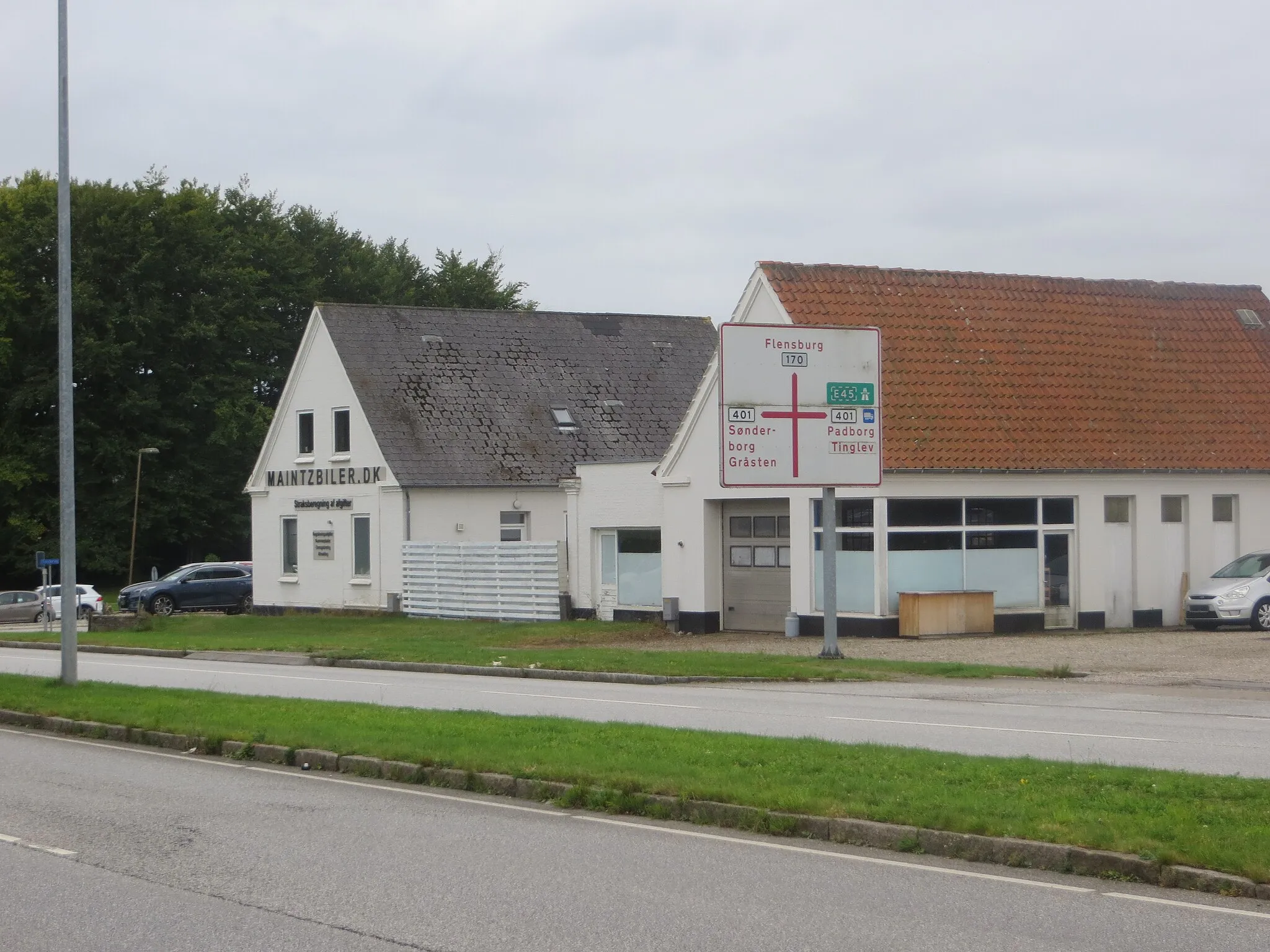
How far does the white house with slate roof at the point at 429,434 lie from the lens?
4484cm

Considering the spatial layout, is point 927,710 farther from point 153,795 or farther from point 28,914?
point 28,914

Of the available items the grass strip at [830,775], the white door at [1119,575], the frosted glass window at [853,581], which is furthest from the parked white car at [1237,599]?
the grass strip at [830,775]

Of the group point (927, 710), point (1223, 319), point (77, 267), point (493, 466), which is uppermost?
point (77, 267)

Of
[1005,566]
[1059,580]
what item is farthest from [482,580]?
[1059,580]

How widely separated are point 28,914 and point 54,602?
167 feet

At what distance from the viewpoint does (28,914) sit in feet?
28.6

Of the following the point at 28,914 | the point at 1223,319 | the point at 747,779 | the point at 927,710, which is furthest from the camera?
the point at 1223,319

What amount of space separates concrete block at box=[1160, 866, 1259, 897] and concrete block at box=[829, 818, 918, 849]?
1682mm

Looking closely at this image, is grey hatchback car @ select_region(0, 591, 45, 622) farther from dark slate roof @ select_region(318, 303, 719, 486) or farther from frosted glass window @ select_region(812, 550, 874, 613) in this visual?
frosted glass window @ select_region(812, 550, 874, 613)

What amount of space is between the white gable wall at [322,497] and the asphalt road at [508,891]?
32.4 meters

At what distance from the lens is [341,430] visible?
46.8 metres

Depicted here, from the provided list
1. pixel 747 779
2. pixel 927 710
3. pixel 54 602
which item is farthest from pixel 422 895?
pixel 54 602

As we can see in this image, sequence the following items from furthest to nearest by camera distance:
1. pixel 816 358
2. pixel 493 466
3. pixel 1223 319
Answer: pixel 493 466
pixel 1223 319
pixel 816 358

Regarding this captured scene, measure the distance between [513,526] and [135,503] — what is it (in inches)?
943
